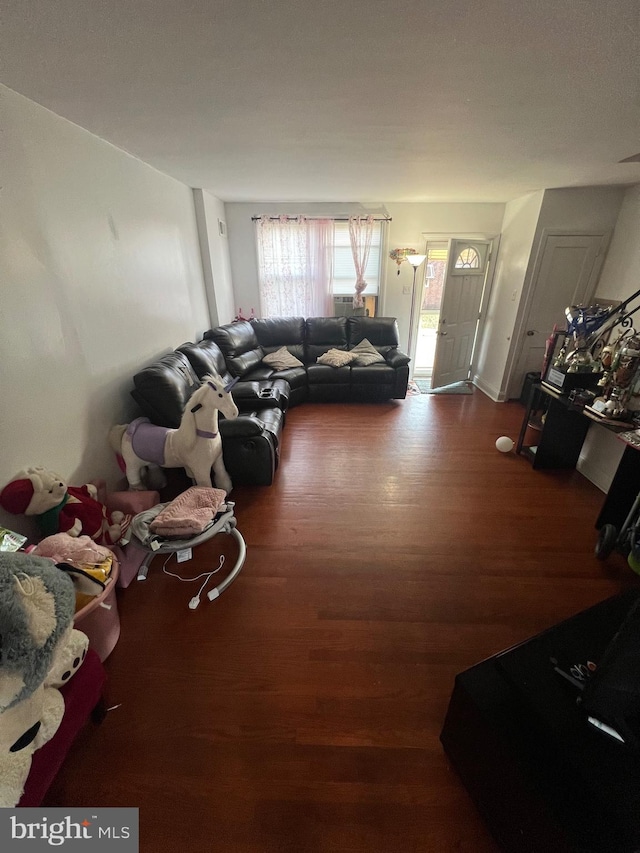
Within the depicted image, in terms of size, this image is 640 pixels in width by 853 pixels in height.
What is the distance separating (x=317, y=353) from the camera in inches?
183

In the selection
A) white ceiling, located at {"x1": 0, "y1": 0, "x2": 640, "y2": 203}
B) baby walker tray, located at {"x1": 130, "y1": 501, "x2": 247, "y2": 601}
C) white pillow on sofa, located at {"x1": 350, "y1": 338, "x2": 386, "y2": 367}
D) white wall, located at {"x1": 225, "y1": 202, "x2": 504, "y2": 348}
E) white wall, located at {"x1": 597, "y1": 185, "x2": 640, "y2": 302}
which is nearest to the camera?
white ceiling, located at {"x1": 0, "y1": 0, "x2": 640, "y2": 203}

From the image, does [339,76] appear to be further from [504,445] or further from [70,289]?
[504,445]

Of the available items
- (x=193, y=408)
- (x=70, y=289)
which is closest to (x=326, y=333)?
(x=193, y=408)

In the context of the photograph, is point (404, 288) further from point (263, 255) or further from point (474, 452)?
point (474, 452)

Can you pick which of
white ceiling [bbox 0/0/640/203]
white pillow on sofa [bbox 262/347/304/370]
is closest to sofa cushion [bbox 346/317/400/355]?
white pillow on sofa [bbox 262/347/304/370]

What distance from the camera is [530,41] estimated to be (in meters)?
1.17

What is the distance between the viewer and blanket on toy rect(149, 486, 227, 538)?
1.79 meters

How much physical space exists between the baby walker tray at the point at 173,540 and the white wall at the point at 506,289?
395cm

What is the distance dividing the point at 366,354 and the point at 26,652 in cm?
423

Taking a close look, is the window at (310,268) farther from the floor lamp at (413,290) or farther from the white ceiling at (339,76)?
the white ceiling at (339,76)

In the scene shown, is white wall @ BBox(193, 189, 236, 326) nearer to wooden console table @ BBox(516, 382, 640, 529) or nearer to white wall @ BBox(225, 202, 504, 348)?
white wall @ BBox(225, 202, 504, 348)

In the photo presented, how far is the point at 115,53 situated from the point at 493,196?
4.25 metres

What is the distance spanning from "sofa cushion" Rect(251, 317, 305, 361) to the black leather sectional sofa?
0.04 feet

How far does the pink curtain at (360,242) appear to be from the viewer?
15.2ft
